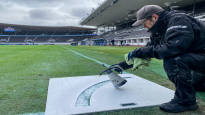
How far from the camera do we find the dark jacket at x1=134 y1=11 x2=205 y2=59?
3.73 ft

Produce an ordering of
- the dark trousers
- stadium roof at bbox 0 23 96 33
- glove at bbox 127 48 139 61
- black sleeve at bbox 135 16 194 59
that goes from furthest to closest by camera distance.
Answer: stadium roof at bbox 0 23 96 33
glove at bbox 127 48 139 61
the dark trousers
black sleeve at bbox 135 16 194 59

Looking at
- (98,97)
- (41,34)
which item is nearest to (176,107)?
(98,97)

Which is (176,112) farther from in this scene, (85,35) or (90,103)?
(85,35)

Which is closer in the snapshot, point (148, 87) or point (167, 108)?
point (167, 108)

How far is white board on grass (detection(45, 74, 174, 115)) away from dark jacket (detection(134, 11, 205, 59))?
1.60 ft

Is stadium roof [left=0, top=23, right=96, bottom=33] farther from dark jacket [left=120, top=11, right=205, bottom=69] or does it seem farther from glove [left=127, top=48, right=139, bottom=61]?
dark jacket [left=120, top=11, right=205, bottom=69]

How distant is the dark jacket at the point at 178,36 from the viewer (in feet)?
3.73

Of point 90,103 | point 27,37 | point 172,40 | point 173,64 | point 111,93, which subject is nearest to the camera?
point 172,40

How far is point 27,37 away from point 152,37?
61556 millimetres

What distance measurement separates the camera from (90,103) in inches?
55.4

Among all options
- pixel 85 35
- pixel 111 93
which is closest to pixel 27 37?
pixel 85 35

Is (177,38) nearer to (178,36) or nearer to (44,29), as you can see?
(178,36)

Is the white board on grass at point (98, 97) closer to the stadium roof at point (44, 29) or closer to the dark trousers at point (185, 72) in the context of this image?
the dark trousers at point (185, 72)

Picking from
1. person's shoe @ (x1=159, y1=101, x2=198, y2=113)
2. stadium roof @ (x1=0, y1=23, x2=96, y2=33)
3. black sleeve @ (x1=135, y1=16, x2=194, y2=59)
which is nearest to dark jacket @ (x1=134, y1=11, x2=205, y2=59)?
black sleeve @ (x1=135, y1=16, x2=194, y2=59)
